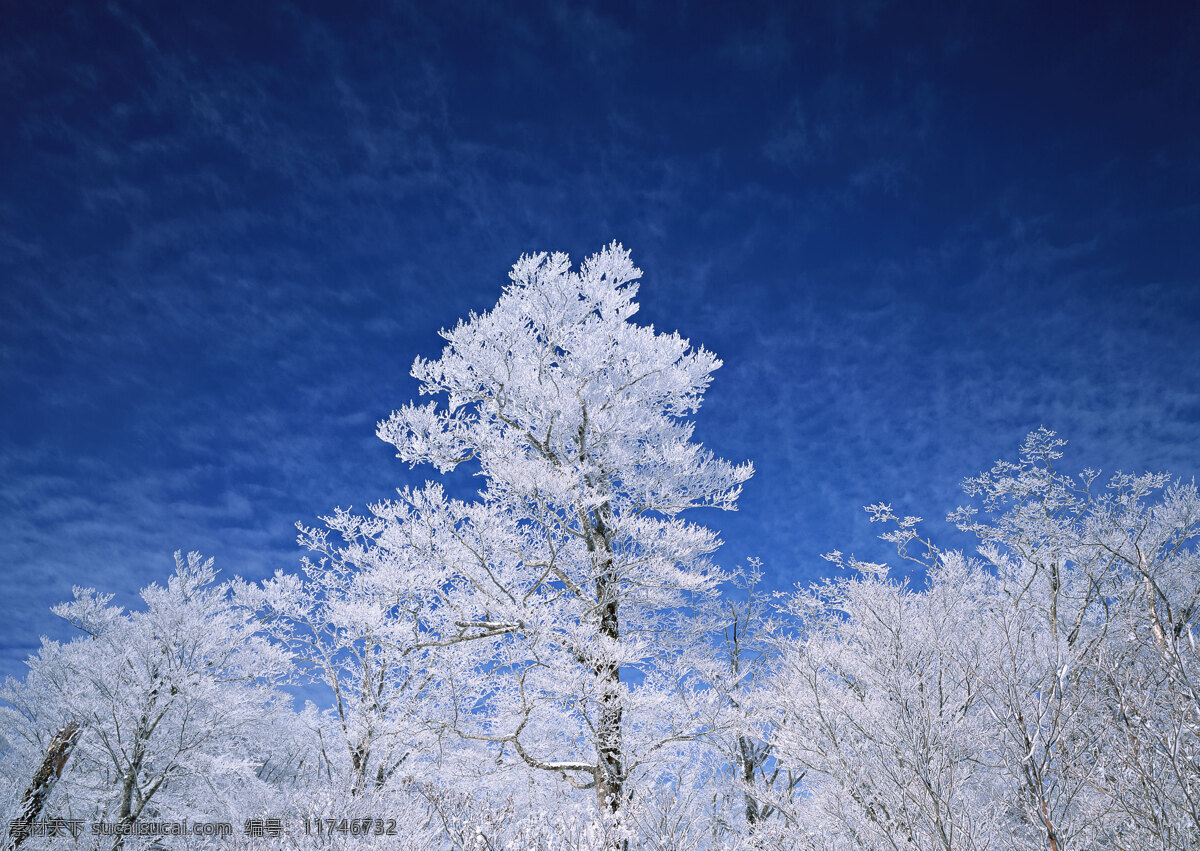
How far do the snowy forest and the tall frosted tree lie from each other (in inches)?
1.8

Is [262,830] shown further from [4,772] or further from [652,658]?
[4,772]

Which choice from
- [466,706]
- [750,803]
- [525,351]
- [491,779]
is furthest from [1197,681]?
[750,803]

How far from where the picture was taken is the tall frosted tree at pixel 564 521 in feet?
22.6

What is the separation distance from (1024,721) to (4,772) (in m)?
22.9

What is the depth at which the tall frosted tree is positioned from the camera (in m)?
6.89

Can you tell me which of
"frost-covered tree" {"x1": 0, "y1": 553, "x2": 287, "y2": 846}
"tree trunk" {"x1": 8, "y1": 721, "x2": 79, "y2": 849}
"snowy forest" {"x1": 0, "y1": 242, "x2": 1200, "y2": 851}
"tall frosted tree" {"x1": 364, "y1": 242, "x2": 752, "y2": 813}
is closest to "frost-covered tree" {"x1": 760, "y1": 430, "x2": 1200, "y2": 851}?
"snowy forest" {"x1": 0, "y1": 242, "x2": 1200, "y2": 851}

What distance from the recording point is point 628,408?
8070mm

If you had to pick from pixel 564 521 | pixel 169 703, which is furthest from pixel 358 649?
pixel 564 521

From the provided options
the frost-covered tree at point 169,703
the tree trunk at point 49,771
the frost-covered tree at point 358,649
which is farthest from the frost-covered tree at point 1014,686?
the tree trunk at point 49,771

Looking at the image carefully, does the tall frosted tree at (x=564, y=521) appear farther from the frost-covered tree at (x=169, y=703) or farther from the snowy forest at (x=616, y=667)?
the frost-covered tree at (x=169, y=703)

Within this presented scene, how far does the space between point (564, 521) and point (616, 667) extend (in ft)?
6.88

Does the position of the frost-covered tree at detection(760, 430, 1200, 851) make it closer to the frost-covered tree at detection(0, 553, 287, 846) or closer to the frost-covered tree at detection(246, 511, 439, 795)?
the frost-covered tree at detection(246, 511, 439, 795)

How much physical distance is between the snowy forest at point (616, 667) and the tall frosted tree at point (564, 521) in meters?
0.05

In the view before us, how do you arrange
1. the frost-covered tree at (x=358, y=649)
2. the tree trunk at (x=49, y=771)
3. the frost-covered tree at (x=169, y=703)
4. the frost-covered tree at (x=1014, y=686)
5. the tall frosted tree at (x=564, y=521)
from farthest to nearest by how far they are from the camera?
the tree trunk at (x=49, y=771), the frost-covered tree at (x=169, y=703), the frost-covered tree at (x=358, y=649), the tall frosted tree at (x=564, y=521), the frost-covered tree at (x=1014, y=686)
